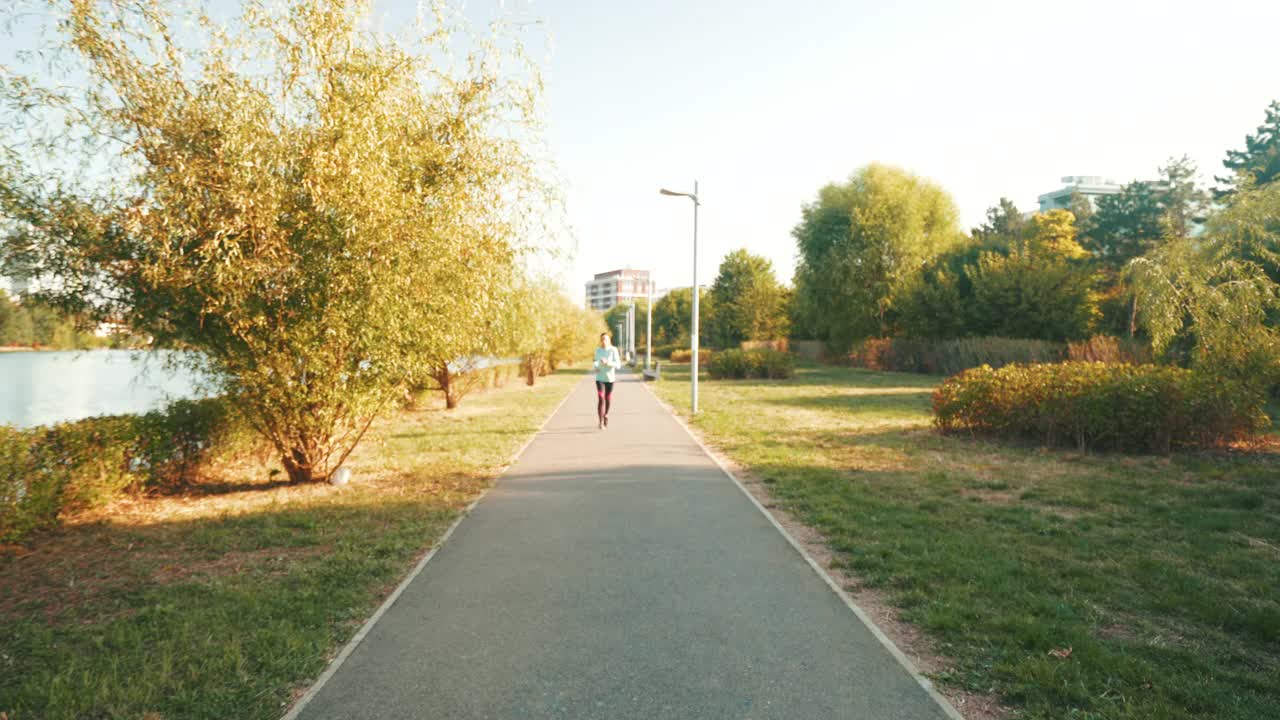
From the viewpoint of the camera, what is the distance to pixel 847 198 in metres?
41.0

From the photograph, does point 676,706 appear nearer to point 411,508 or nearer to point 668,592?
point 668,592

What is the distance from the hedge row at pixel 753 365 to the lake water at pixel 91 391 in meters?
22.2

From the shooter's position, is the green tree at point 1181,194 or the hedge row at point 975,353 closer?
the hedge row at point 975,353

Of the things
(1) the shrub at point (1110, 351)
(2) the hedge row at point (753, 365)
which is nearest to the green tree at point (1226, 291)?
(1) the shrub at point (1110, 351)

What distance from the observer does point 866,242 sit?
3962 cm

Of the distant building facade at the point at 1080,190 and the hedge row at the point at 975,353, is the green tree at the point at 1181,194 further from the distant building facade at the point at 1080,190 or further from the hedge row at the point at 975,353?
the distant building facade at the point at 1080,190

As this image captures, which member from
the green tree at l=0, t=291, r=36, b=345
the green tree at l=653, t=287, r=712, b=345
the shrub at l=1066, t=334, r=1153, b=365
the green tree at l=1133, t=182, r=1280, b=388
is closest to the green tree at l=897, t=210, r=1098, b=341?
the shrub at l=1066, t=334, r=1153, b=365

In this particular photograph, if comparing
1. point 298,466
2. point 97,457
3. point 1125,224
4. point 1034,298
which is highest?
Result: point 1125,224

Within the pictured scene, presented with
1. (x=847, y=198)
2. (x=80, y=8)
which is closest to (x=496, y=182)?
(x=80, y=8)

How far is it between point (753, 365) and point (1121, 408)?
2173 cm

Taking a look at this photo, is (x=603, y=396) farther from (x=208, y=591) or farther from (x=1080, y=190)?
(x=1080, y=190)

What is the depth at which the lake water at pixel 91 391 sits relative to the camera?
8242mm

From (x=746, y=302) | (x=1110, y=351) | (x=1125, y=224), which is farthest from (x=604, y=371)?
(x=1125, y=224)

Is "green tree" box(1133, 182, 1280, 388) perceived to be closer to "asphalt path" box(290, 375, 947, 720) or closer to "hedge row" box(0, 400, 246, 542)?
"asphalt path" box(290, 375, 947, 720)
